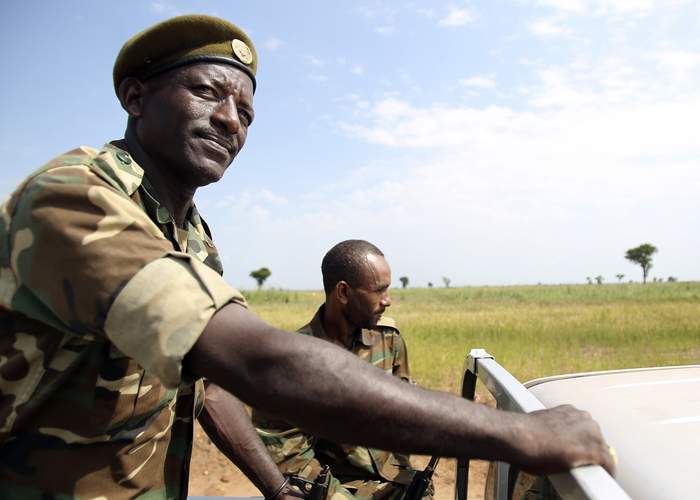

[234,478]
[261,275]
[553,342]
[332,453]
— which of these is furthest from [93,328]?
[261,275]

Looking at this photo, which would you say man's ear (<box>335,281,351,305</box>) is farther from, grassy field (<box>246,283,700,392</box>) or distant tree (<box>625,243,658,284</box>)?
distant tree (<box>625,243,658,284</box>)

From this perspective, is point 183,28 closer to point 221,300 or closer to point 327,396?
point 221,300

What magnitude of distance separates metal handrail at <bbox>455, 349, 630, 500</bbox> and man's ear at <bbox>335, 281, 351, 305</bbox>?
139 cm

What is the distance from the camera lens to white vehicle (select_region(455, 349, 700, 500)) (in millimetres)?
1027

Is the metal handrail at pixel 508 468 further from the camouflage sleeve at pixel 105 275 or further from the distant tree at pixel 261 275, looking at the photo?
the distant tree at pixel 261 275

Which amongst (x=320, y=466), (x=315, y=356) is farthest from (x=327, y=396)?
(x=320, y=466)

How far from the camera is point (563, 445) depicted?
3.22 ft

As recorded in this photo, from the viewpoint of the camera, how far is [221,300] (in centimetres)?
100

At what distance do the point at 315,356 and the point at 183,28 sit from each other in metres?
1.17

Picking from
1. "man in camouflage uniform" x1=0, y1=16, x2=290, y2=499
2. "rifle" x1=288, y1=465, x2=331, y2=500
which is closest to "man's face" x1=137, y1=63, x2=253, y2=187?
"man in camouflage uniform" x1=0, y1=16, x2=290, y2=499

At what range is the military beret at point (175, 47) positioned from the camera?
1685mm

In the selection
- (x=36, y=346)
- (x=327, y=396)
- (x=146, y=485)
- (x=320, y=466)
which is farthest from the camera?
(x=320, y=466)

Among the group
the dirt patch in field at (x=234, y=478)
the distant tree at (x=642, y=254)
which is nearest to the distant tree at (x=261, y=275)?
the distant tree at (x=642, y=254)

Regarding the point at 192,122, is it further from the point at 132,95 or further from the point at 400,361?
the point at 400,361
